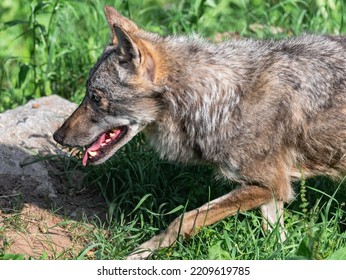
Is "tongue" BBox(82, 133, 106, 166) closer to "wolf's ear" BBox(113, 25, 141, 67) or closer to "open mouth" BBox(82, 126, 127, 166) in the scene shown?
"open mouth" BBox(82, 126, 127, 166)

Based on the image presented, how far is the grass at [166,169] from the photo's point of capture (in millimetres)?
5836

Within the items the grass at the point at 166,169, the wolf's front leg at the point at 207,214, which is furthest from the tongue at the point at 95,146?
the wolf's front leg at the point at 207,214

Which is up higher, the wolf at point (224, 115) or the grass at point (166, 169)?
the wolf at point (224, 115)

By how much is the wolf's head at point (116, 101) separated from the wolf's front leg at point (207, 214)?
74 centimetres

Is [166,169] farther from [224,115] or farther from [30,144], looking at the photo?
[30,144]

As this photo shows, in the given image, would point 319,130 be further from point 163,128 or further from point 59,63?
point 59,63

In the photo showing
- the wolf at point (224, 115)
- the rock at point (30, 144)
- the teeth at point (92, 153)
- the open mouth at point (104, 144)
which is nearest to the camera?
the wolf at point (224, 115)

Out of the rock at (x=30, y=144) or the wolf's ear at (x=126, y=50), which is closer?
the wolf's ear at (x=126, y=50)

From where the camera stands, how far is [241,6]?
934 centimetres

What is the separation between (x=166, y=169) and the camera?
6820 mm

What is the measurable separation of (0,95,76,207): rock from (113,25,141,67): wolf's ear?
1.53 metres

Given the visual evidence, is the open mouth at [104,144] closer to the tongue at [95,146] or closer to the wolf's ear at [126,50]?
the tongue at [95,146]

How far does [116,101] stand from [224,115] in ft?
2.61

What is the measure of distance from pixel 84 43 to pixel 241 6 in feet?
6.45
